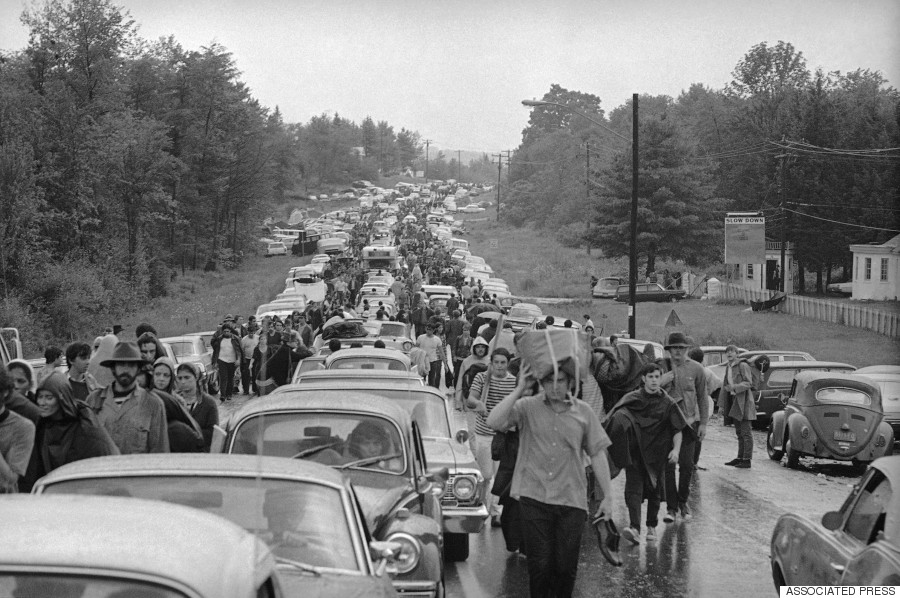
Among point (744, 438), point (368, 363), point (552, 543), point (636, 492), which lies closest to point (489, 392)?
point (636, 492)

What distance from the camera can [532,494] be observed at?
7461mm

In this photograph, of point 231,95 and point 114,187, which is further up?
point 231,95

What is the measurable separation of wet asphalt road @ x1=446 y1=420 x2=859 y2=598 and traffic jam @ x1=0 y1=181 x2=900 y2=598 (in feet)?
0.13

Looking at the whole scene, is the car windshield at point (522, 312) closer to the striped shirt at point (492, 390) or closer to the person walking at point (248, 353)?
the person walking at point (248, 353)

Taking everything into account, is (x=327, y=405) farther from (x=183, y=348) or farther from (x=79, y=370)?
(x=183, y=348)

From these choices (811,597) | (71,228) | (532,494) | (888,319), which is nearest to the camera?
(811,597)

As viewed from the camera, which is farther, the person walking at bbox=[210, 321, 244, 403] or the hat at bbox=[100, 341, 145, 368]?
the person walking at bbox=[210, 321, 244, 403]

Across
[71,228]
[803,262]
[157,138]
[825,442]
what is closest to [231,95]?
[157,138]

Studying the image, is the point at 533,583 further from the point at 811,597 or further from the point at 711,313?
the point at 711,313

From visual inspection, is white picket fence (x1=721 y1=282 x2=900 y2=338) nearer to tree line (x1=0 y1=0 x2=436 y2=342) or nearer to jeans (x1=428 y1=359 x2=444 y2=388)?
jeans (x1=428 y1=359 x2=444 y2=388)

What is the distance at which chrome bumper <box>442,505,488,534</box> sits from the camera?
1037 cm

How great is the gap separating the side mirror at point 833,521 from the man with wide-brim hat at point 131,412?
4.77m

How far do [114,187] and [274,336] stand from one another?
35.2 meters

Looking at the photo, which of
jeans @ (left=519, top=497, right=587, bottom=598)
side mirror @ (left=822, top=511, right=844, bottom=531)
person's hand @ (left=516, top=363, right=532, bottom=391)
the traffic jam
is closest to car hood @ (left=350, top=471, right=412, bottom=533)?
the traffic jam
